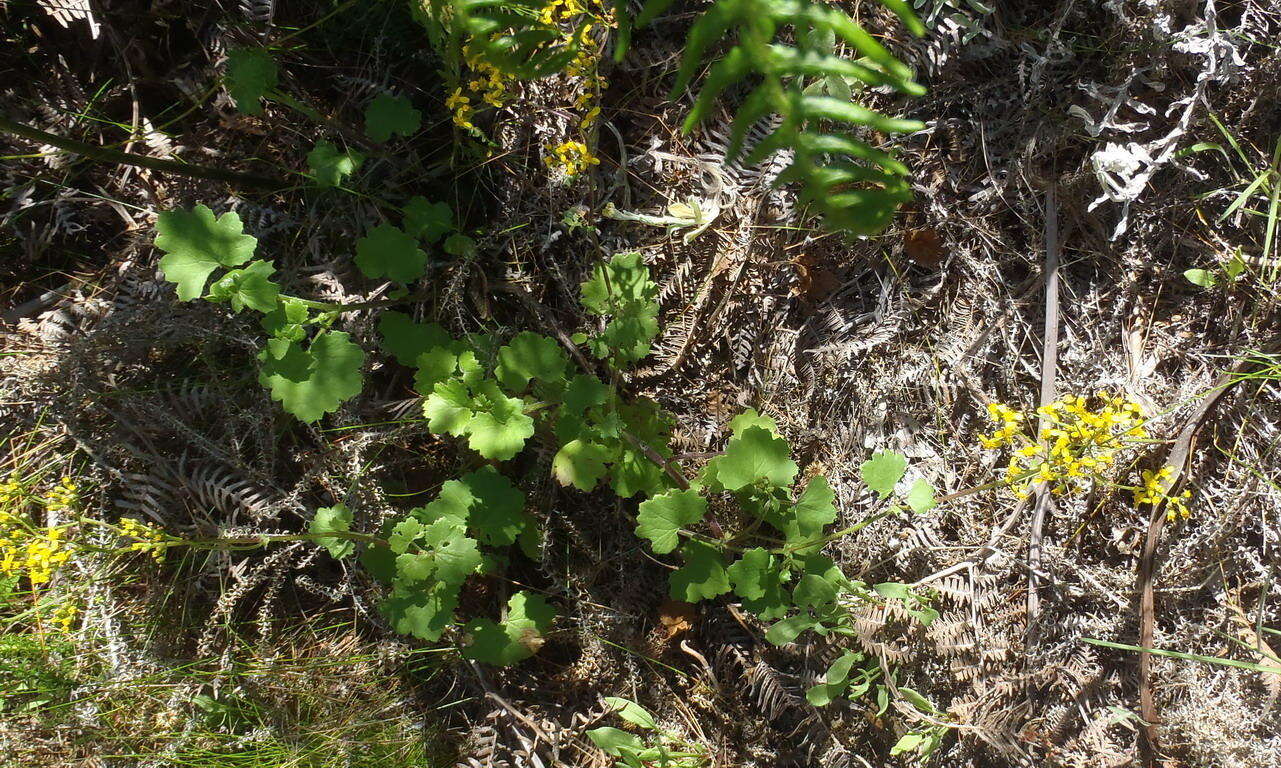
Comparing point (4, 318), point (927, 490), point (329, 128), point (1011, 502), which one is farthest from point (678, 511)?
point (4, 318)

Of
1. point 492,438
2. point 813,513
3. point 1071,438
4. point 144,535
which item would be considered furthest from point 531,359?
point 1071,438

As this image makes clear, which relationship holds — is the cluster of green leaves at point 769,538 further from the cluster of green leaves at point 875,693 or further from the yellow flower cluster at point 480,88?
the yellow flower cluster at point 480,88

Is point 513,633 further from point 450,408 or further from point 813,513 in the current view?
point 813,513

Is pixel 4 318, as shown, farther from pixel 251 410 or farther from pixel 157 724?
pixel 157 724

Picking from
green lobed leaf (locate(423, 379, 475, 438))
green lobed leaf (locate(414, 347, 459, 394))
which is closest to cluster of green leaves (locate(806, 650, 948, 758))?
green lobed leaf (locate(423, 379, 475, 438))

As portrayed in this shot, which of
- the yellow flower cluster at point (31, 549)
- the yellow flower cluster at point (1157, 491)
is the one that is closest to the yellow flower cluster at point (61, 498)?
the yellow flower cluster at point (31, 549)

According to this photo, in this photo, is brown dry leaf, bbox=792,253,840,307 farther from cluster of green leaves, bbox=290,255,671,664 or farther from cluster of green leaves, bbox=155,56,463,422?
cluster of green leaves, bbox=155,56,463,422
